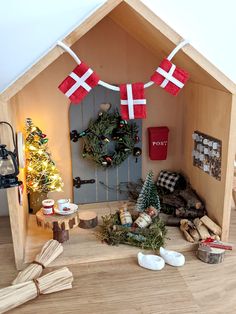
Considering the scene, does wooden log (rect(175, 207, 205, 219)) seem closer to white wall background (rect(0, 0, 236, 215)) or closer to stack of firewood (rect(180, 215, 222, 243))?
stack of firewood (rect(180, 215, 222, 243))

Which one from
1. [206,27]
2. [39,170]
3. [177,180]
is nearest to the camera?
[206,27]

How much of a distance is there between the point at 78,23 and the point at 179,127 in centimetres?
91

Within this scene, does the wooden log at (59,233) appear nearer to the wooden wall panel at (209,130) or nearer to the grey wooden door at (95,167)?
the grey wooden door at (95,167)

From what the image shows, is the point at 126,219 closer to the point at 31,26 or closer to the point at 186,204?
the point at 186,204

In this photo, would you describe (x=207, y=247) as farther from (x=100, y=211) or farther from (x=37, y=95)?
(x=37, y=95)

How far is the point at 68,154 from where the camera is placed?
173cm

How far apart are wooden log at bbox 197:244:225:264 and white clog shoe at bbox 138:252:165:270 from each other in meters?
0.16

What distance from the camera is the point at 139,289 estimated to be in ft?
3.84

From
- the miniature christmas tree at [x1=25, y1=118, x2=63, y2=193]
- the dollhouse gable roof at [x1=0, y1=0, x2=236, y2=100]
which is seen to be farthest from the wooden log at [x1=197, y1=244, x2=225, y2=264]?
the miniature christmas tree at [x1=25, y1=118, x2=63, y2=193]

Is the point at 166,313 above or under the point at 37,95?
under

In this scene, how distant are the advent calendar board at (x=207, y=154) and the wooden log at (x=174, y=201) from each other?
185mm

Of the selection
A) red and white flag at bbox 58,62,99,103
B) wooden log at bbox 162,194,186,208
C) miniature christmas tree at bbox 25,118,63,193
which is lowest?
A: wooden log at bbox 162,194,186,208

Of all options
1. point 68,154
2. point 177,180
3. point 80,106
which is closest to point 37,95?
point 80,106

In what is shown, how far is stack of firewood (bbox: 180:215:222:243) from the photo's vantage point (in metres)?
1.42
